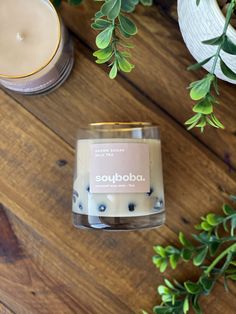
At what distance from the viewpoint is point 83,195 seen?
617 millimetres

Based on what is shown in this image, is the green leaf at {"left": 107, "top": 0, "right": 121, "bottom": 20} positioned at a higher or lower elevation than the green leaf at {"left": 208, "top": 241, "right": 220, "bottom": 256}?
higher

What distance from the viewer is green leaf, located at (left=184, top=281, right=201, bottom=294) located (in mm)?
650

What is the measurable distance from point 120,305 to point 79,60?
0.37 m

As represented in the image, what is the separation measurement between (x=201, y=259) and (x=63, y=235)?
0.20 metres

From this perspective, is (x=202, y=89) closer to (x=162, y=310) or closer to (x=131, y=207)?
(x=131, y=207)

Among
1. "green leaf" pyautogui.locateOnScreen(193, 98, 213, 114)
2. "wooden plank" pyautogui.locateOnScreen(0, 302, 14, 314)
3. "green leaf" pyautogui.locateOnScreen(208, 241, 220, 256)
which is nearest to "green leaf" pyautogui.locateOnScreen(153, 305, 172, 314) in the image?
"green leaf" pyautogui.locateOnScreen(208, 241, 220, 256)

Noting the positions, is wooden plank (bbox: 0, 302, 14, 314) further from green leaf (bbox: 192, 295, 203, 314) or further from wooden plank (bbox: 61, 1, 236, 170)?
wooden plank (bbox: 61, 1, 236, 170)

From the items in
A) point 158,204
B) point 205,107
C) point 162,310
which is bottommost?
point 162,310

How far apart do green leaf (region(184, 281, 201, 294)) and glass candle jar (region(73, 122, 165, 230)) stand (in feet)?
0.33

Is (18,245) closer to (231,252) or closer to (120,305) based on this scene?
(120,305)

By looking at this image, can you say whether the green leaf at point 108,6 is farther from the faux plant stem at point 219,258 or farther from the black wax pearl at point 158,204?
the faux plant stem at point 219,258

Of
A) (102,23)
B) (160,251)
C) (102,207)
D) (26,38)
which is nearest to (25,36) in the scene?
(26,38)

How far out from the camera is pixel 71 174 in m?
0.69

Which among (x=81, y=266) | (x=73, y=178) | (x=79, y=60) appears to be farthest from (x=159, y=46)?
(x=81, y=266)
